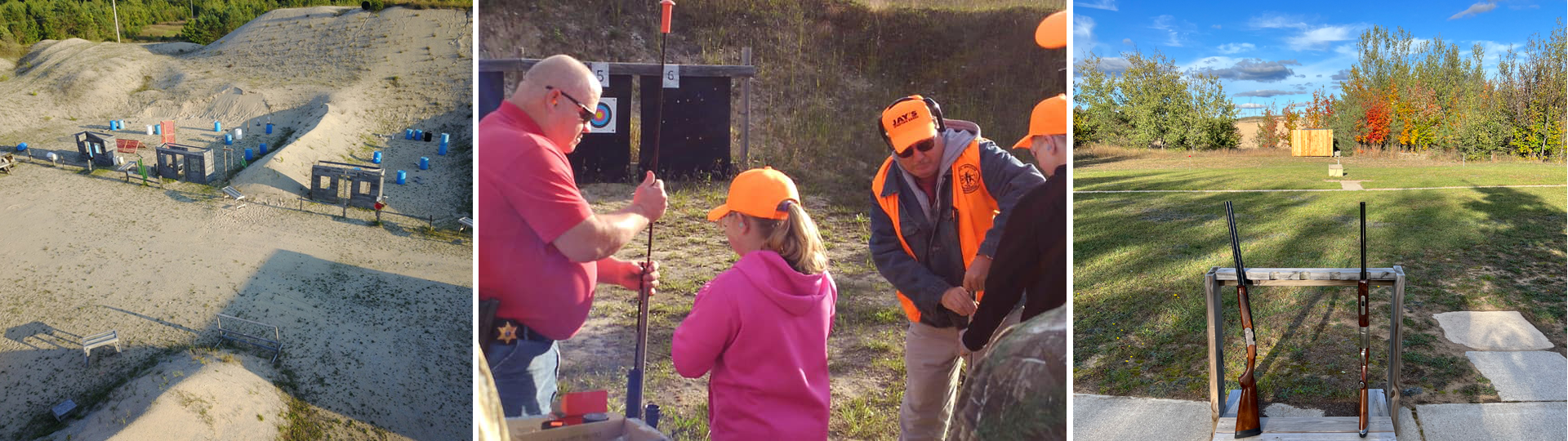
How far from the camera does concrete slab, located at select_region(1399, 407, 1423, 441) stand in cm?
536

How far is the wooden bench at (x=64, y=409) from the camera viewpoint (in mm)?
23141

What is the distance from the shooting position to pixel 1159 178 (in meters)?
15.0

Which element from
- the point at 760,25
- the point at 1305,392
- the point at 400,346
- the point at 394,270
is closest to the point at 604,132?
the point at 760,25

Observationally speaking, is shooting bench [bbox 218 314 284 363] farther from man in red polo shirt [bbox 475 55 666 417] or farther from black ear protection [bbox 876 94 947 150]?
black ear protection [bbox 876 94 947 150]

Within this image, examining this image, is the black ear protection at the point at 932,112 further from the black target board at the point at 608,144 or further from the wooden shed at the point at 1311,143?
the wooden shed at the point at 1311,143

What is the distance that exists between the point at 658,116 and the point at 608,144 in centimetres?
19

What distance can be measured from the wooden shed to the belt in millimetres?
14689

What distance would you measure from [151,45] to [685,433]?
2354 inches

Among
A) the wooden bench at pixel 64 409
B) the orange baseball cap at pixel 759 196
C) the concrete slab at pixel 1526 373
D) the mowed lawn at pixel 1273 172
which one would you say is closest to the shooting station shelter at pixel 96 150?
the wooden bench at pixel 64 409

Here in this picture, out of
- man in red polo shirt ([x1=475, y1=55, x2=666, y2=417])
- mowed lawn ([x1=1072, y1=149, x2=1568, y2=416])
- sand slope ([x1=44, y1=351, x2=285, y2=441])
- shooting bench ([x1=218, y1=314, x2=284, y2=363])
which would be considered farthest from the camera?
shooting bench ([x1=218, y1=314, x2=284, y2=363])

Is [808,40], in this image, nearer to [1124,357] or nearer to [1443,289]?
[1124,357]

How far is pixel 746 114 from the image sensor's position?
246 cm

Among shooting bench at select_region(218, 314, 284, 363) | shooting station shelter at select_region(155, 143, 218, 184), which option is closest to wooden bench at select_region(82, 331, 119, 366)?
shooting bench at select_region(218, 314, 284, 363)

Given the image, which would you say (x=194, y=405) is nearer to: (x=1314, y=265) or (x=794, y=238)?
(x=1314, y=265)
